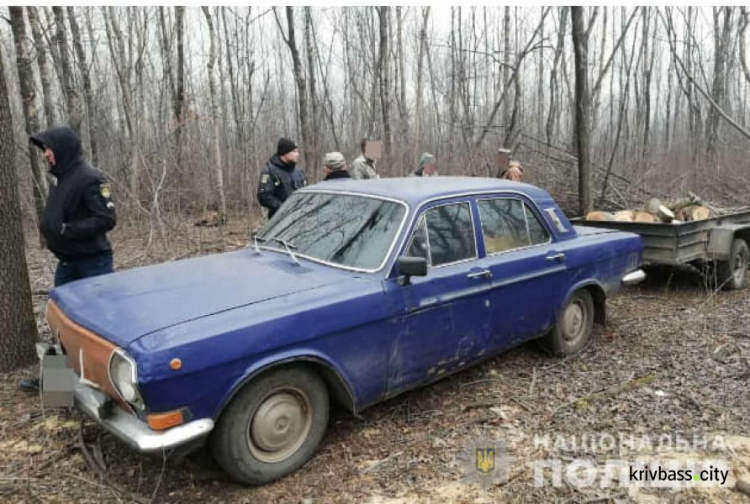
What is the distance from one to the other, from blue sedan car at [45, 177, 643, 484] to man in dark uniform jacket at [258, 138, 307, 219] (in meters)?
1.68

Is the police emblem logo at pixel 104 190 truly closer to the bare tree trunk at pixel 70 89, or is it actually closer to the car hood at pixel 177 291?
the car hood at pixel 177 291

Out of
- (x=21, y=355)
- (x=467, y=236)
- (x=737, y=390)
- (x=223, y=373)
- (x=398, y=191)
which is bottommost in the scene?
(x=737, y=390)

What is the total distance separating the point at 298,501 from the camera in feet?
9.62

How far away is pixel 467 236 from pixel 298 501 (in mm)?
2247

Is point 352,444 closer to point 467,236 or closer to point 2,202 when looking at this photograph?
point 467,236

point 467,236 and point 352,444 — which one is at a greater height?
point 467,236

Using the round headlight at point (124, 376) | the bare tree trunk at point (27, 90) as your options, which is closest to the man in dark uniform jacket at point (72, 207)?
the round headlight at point (124, 376)

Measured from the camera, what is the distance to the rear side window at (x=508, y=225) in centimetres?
432

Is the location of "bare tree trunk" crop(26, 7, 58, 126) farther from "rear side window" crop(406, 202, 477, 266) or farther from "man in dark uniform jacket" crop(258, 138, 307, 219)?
"rear side window" crop(406, 202, 477, 266)

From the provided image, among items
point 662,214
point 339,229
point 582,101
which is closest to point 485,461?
point 339,229

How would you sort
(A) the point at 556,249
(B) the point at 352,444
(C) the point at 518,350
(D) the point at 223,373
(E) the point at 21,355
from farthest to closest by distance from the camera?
(C) the point at 518,350
(A) the point at 556,249
(E) the point at 21,355
(B) the point at 352,444
(D) the point at 223,373

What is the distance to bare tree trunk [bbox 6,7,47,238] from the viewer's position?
8148mm

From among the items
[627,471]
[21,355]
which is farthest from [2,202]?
[627,471]

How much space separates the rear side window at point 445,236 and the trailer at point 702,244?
3.36m
